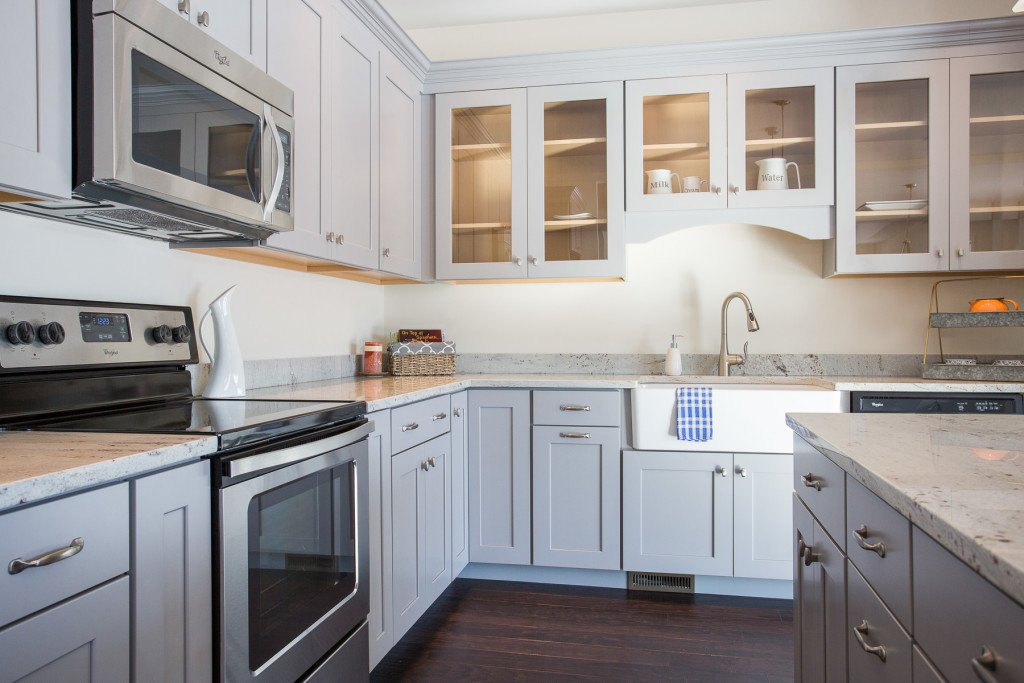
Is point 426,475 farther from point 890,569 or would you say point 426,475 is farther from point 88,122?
point 890,569

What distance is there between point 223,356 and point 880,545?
1701 millimetres

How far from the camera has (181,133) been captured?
1.45m

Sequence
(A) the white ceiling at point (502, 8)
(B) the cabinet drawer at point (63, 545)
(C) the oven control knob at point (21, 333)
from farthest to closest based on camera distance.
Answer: (A) the white ceiling at point (502, 8) → (C) the oven control knob at point (21, 333) → (B) the cabinet drawer at point (63, 545)

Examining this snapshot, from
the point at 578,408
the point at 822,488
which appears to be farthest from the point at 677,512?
the point at 822,488

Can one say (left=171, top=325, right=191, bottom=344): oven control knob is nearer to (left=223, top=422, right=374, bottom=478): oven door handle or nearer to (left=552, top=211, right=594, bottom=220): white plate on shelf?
(left=223, top=422, right=374, bottom=478): oven door handle

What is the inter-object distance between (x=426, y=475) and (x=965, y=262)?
241 cm

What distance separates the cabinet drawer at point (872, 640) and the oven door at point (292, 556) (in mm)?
1102

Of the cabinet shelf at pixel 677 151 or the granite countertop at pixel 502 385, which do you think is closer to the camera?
the granite countertop at pixel 502 385

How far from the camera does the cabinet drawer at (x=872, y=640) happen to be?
851mm

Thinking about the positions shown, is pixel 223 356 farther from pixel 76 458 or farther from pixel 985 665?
pixel 985 665

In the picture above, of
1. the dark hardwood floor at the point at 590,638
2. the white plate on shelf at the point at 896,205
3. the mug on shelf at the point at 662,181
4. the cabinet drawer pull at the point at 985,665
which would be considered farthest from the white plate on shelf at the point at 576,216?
the cabinet drawer pull at the point at 985,665

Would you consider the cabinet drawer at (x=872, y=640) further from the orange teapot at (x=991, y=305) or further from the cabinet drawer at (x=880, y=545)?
the orange teapot at (x=991, y=305)

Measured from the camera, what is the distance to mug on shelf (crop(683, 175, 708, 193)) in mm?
2918

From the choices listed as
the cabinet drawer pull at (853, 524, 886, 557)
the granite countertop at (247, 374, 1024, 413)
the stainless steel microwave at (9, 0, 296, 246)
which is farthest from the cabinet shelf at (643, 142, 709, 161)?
the cabinet drawer pull at (853, 524, 886, 557)
